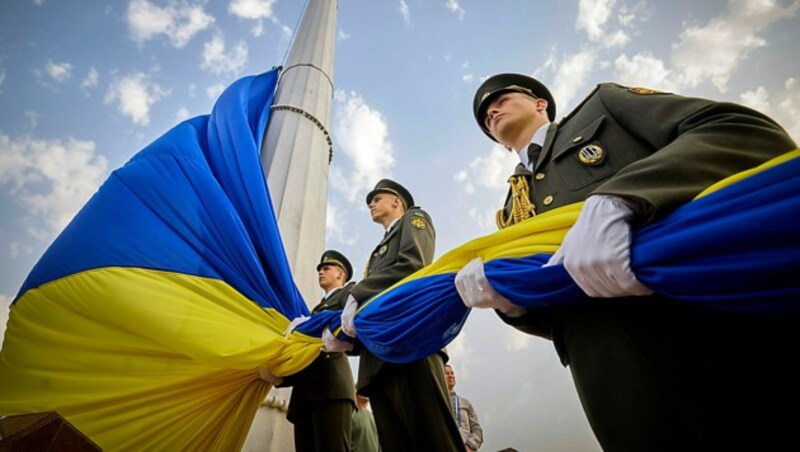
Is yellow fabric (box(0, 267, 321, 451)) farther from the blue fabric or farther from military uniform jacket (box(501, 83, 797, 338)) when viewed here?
military uniform jacket (box(501, 83, 797, 338))

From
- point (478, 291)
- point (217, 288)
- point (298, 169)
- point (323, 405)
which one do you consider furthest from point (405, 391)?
point (298, 169)

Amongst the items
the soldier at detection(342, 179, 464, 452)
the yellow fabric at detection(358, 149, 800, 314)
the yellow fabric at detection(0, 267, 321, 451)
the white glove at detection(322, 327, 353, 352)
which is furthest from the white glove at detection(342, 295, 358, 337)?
the yellow fabric at detection(358, 149, 800, 314)

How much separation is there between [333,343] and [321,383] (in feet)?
1.73

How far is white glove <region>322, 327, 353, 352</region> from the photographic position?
1.91m

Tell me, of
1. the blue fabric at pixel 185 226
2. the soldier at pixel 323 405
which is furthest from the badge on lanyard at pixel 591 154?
the blue fabric at pixel 185 226

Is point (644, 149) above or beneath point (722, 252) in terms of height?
above

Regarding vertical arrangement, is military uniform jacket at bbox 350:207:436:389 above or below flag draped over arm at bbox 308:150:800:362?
above

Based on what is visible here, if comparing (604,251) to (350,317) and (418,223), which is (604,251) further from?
(418,223)

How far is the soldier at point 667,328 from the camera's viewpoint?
760 mm

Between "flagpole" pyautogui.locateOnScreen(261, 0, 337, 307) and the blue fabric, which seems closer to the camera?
the blue fabric

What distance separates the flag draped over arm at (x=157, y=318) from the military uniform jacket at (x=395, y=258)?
Result: 1.13 feet

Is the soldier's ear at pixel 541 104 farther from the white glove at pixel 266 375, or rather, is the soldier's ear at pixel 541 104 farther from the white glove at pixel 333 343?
the white glove at pixel 266 375

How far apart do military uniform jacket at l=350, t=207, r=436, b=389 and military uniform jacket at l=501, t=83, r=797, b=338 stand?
2.23ft

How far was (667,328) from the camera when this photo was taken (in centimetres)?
88
